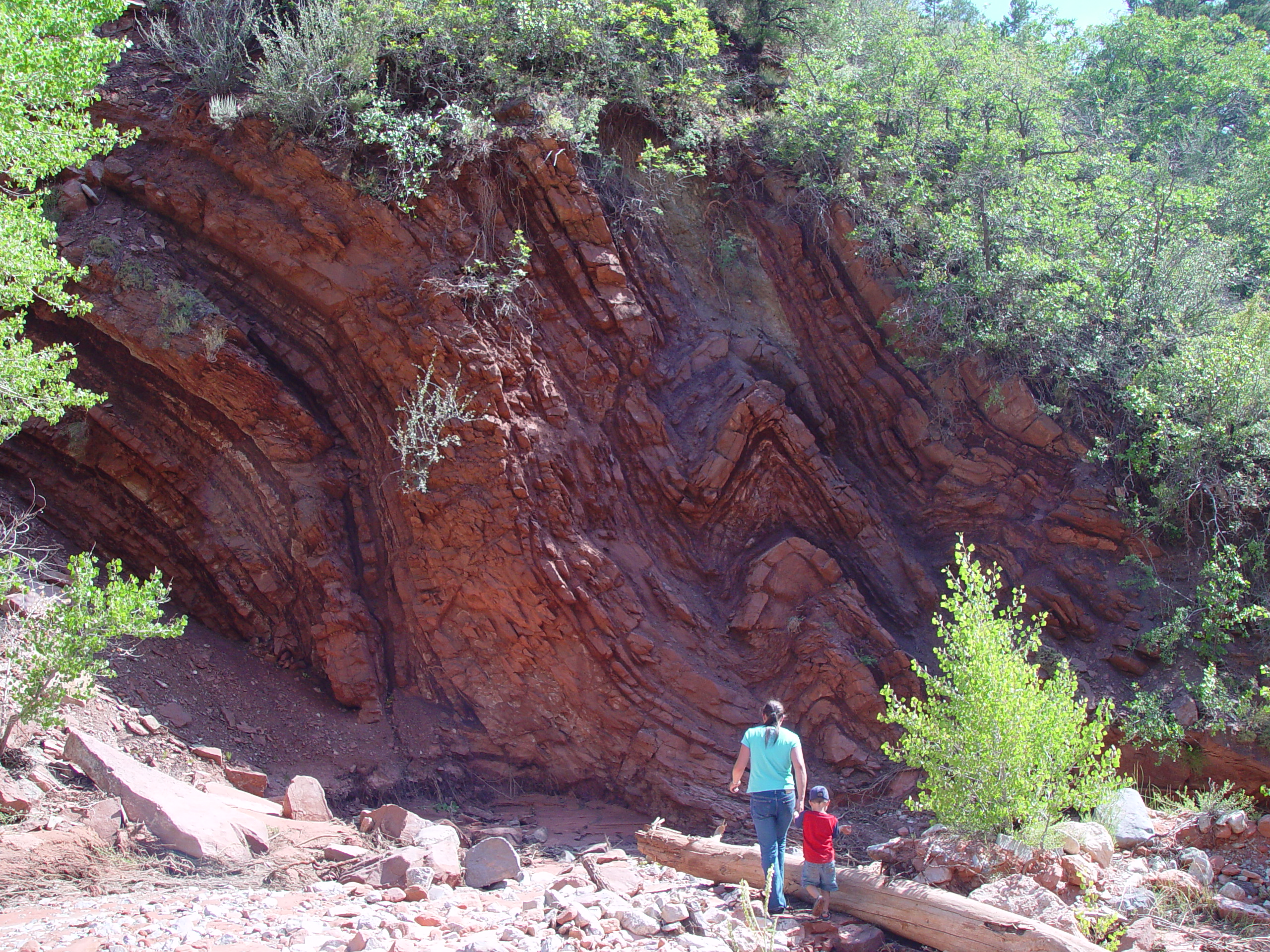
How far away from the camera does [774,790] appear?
539cm

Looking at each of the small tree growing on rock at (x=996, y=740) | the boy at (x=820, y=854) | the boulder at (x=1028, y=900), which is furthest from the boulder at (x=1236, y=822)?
the boy at (x=820, y=854)

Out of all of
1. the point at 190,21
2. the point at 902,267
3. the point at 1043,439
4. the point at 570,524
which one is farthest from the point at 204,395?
the point at 1043,439

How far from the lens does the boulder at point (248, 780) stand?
24.0 ft

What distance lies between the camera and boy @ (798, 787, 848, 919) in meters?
5.42

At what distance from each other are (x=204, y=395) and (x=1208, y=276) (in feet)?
40.6

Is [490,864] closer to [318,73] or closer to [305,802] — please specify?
[305,802]

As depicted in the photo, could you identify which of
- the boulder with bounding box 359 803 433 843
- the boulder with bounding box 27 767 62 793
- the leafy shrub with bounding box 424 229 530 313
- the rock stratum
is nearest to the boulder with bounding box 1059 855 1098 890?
the rock stratum

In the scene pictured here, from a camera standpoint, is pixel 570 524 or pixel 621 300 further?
pixel 621 300

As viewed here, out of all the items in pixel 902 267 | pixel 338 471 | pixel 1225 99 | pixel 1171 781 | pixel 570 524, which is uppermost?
pixel 1225 99

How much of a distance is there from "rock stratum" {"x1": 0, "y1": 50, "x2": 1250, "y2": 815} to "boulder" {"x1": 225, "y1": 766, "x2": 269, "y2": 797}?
1365 mm

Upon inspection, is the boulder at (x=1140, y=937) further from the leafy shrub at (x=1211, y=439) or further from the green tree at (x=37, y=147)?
the green tree at (x=37, y=147)

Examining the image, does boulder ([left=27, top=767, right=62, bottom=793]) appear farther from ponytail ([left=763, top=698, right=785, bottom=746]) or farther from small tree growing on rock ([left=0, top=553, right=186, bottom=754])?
ponytail ([left=763, top=698, right=785, bottom=746])

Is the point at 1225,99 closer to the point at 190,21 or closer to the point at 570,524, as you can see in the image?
the point at 570,524

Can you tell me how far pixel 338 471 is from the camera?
911 cm
